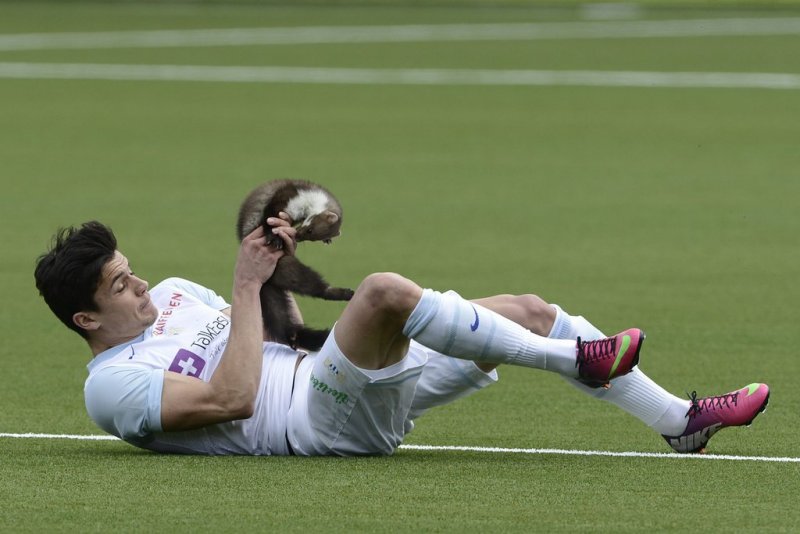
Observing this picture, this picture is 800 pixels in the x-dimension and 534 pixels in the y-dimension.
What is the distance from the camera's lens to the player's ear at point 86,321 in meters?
6.48

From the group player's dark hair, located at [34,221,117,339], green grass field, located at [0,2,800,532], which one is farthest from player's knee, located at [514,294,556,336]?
player's dark hair, located at [34,221,117,339]

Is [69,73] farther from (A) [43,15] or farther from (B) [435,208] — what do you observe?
(B) [435,208]

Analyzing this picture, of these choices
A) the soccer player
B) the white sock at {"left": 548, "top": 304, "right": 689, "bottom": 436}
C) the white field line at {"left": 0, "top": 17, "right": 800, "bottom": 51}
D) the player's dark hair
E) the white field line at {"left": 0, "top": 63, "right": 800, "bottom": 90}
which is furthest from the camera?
the white field line at {"left": 0, "top": 17, "right": 800, "bottom": 51}

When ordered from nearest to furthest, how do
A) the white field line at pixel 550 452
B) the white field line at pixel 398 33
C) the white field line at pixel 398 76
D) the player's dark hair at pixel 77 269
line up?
1. the player's dark hair at pixel 77 269
2. the white field line at pixel 550 452
3. the white field line at pixel 398 76
4. the white field line at pixel 398 33

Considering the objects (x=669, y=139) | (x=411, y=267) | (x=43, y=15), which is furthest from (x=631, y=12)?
(x=411, y=267)

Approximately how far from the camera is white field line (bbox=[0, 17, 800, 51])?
30.8 metres

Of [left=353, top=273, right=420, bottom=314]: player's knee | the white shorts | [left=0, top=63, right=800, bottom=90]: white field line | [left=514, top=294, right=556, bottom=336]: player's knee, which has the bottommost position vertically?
the white shorts

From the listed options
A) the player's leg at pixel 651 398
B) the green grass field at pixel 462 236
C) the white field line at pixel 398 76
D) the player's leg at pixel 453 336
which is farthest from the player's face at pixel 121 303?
the white field line at pixel 398 76

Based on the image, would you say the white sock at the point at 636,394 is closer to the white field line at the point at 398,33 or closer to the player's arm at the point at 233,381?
the player's arm at the point at 233,381

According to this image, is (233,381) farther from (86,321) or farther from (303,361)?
(86,321)

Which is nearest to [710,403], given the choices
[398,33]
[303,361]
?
[303,361]

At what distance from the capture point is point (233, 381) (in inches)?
246

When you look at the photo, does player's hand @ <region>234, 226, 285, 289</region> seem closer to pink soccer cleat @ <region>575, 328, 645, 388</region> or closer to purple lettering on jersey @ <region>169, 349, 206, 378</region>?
purple lettering on jersey @ <region>169, 349, 206, 378</region>

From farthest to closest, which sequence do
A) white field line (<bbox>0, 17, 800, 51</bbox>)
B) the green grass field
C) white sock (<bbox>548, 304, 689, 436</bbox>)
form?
1. white field line (<bbox>0, 17, 800, 51</bbox>)
2. white sock (<bbox>548, 304, 689, 436</bbox>)
3. the green grass field
